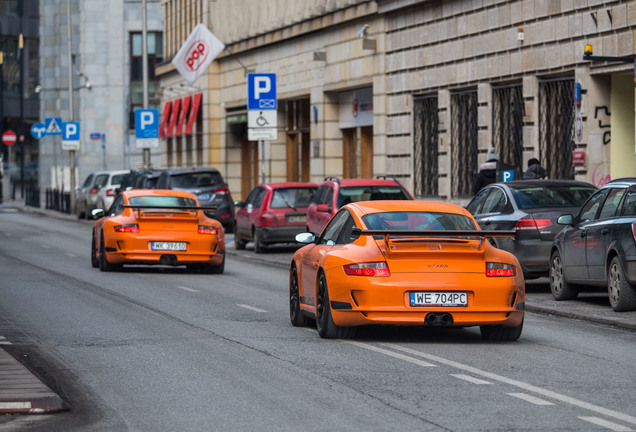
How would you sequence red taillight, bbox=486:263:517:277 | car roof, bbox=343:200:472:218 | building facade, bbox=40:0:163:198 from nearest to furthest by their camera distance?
red taillight, bbox=486:263:517:277 → car roof, bbox=343:200:472:218 → building facade, bbox=40:0:163:198

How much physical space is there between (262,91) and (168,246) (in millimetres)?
8089

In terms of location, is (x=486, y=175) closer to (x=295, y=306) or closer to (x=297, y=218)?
(x=297, y=218)

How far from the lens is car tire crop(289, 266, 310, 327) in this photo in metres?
14.1

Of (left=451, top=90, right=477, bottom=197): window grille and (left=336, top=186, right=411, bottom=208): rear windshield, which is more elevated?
(left=451, top=90, right=477, bottom=197): window grille

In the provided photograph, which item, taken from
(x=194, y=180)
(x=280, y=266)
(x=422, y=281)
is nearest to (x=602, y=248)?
(x=422, y=281)

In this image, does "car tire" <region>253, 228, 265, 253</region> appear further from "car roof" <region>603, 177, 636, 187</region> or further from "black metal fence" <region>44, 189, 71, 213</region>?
"black metal fence" <region>44, 189, 71, 213</region>

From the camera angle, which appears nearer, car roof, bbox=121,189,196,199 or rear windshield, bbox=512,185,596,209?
rear windshield, bbox=512,185,596,209

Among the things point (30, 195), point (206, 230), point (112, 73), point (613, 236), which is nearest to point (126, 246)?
point (206, 230)

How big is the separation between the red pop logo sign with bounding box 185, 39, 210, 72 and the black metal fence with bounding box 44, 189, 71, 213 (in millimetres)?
17617

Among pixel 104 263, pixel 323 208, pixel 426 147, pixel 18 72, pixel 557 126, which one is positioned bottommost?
pixel 104 263

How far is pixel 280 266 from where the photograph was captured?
26453 millimetres

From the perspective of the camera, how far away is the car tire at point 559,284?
17.5 metres

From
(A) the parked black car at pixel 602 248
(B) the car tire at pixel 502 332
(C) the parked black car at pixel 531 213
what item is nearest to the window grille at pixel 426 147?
(C) the parked black car at pixel 531 213

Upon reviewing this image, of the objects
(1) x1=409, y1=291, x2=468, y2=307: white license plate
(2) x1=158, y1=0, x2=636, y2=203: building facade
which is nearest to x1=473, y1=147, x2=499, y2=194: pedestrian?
(2) x1=158, y1=0, x2=636, y2=203: building facade
